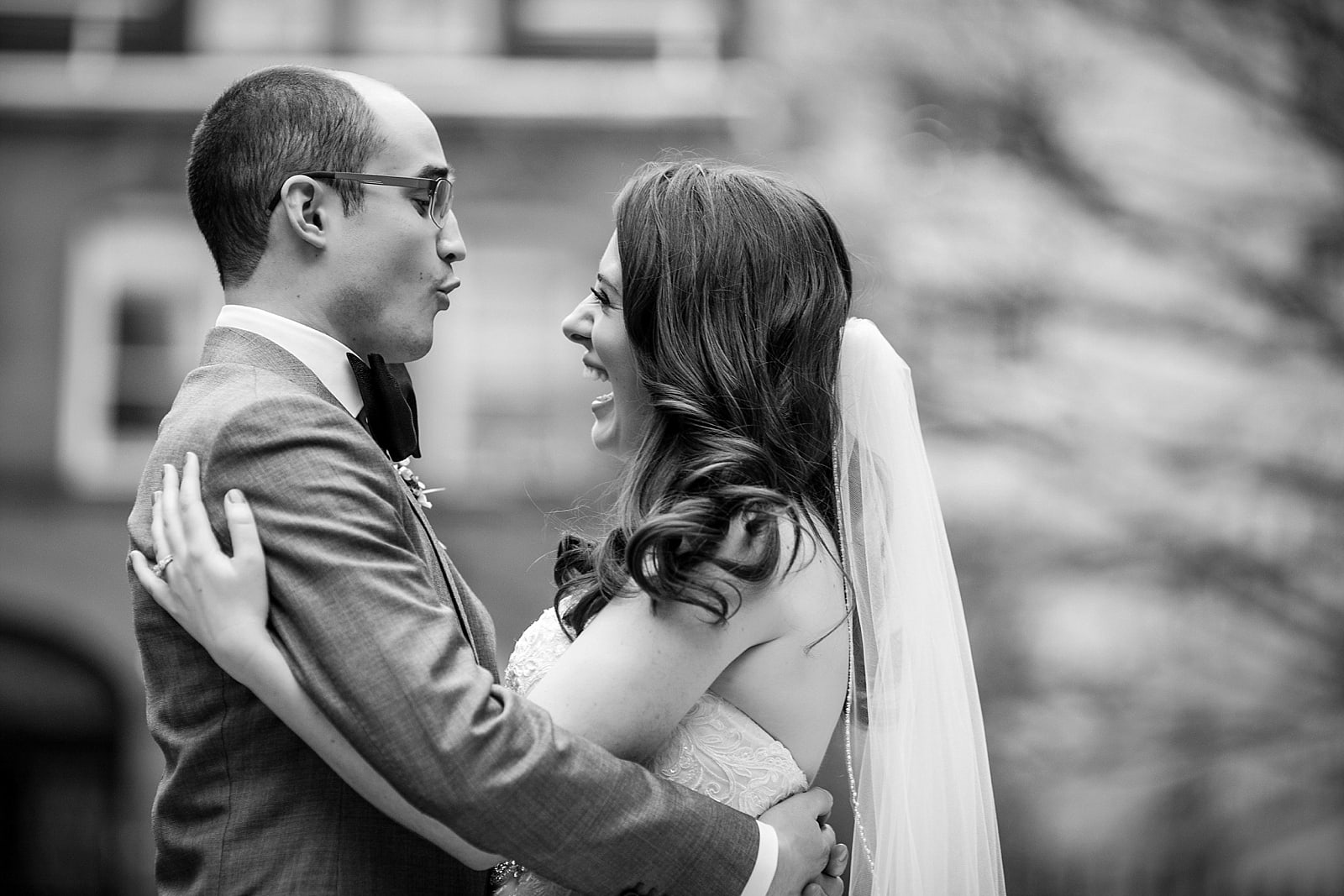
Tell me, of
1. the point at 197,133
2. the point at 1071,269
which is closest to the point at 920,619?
the point at 197,133

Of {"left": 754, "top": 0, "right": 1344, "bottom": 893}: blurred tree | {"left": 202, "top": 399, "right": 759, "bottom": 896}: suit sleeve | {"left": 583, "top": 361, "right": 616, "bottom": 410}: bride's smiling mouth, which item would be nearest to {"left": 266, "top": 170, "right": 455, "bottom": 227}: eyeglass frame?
{"left": 583, "top": 361, "right": 616, "bottom": 410}: bride's smiling mouth

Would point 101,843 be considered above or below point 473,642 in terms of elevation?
below

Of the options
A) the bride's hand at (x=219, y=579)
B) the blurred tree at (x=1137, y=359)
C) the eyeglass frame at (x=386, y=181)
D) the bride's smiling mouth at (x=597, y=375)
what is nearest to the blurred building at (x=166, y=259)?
the blurred tree at (x=1137, y=359)

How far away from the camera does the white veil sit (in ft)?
9.04

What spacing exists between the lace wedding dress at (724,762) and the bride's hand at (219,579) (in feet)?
1.78

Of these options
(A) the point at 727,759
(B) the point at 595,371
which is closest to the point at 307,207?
(B) the point at 595,371

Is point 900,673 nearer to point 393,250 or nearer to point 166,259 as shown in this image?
point 393,250

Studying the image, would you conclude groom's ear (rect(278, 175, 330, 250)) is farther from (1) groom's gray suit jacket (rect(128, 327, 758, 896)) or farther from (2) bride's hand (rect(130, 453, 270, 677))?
(2) bride's hand (rect(130, 453, 270, 677))

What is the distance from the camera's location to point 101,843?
37.6ft

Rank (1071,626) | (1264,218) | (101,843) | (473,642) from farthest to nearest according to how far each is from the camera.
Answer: (101,843) < (1071,626) < (1264,218) < (473,642)

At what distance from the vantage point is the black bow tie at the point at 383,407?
263cm

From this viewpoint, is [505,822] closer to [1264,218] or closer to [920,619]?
[920,619]

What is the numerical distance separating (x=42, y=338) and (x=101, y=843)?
4.36m

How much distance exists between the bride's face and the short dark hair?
0.52 m
